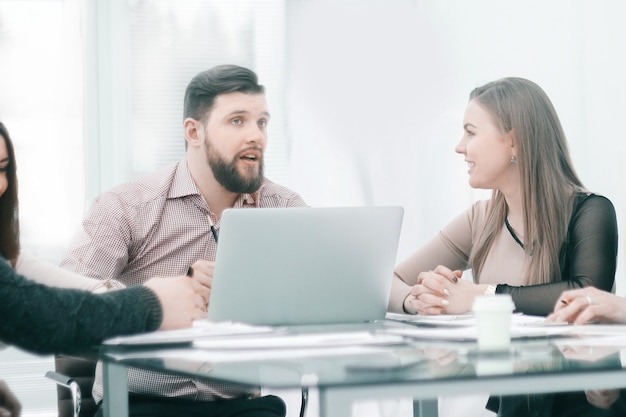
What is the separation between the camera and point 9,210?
7.18 ft

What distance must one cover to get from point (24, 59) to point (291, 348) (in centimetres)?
284

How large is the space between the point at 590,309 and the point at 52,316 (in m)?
1.02

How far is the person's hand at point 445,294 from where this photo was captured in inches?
81.4

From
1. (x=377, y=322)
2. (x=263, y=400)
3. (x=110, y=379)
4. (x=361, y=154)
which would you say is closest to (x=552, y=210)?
(x=377, y=322)

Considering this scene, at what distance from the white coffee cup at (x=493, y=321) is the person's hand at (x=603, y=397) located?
0.59 metres

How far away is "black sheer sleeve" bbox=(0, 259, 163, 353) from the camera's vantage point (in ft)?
4.37

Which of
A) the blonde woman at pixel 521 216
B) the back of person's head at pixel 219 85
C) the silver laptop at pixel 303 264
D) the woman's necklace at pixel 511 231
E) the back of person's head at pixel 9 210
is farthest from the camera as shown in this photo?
the back of person's head at pixel 219 85

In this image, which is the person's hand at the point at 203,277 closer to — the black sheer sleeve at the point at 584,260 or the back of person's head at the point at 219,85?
the black sheer sleeve at the point at 584,260

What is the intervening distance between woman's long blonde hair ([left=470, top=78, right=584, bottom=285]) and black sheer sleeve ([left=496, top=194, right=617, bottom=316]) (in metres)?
0.03

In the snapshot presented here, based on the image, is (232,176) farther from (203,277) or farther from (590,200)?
(590,200)

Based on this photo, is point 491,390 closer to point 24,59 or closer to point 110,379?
point 110,379

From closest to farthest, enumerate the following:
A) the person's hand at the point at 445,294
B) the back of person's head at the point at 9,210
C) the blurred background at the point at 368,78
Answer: the person's hand at the point at 445,294 < the back of person's head at the point at 9,210 < the blurred background at the point at 368,78

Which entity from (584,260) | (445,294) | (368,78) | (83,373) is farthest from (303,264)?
(368,78)

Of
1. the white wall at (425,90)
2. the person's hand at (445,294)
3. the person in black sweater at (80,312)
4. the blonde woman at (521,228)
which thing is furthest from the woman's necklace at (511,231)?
the white wall at (425,90)
